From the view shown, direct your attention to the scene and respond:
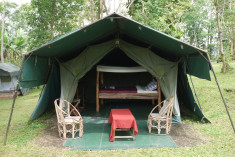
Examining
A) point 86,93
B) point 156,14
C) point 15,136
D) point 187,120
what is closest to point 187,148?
point 187,120

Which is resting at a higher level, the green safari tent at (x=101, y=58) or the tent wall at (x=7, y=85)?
the green safari tent at (x=101, y=58)

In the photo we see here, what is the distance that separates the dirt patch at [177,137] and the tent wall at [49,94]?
897 millimetres

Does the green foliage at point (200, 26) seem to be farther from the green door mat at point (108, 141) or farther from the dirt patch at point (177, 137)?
the green door mat at point (108, 141)

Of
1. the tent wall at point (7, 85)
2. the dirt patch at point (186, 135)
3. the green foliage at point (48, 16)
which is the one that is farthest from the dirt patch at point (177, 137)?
the tent wall at point (7, 85)

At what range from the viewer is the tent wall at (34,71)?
477 cm

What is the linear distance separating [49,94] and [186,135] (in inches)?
177

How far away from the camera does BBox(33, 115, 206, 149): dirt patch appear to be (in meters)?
4.23

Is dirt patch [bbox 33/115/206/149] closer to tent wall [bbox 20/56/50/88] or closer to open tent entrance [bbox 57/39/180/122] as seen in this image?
open tent entrance [bbox 57/39/180/122]

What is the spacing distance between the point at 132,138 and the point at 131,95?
2.49 m

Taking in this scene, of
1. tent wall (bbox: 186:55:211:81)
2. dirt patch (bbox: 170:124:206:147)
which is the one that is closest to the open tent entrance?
tent wall (bbox: 186:55:211:81)

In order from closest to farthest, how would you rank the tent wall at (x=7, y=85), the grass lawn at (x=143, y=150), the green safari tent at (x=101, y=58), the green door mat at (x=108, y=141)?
the grass lawn at (x=143, y=150), the green door mat at (x=108, y=141), the green safari tent at (x=101, y=58), the tent wall at (x=7, y=85)

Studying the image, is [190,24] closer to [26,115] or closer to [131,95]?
[131,95]

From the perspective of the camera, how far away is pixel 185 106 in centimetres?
712

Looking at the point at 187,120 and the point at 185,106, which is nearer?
the point at 187,120
